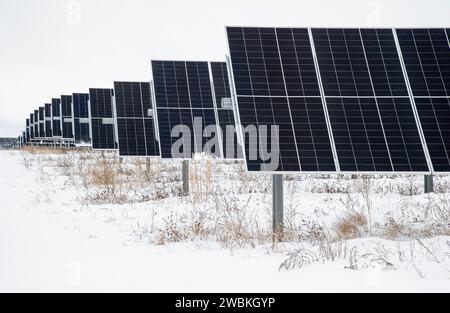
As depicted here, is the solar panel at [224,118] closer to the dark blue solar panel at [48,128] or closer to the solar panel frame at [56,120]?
the solar panel frame at [56,120]

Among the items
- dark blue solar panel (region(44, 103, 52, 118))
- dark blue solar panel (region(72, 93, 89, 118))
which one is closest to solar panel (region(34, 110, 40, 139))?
dark blue solar panel (region(44, 103, 52, 118))

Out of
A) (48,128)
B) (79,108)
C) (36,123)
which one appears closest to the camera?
(79,108)

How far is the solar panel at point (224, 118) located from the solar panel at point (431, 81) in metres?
6.20

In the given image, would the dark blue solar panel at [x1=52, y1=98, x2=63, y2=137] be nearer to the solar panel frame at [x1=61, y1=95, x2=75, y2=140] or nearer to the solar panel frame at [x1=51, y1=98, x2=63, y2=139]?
the solar panel frame at [x1=51, y1=98, x2=63, y2=139]

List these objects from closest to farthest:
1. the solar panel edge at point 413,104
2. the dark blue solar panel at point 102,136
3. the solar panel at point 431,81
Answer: the solar panel edge at point 413,104 → the solar panel at point 431,81 → the dark blue solar panel at point 102,136

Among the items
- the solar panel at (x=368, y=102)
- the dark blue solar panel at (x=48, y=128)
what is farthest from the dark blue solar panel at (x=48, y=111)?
the solar panel at (x=368, y=102)

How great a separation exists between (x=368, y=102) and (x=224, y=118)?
8.46m

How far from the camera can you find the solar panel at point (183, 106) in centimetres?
1516

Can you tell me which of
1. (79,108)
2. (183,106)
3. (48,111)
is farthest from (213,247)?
(48,111)

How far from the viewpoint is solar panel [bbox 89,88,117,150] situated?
82.1 feet

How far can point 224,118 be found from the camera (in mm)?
17516

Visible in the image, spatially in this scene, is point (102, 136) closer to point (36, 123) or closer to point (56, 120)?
point (56, 120)

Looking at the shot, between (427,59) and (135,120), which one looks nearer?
(427,59)
